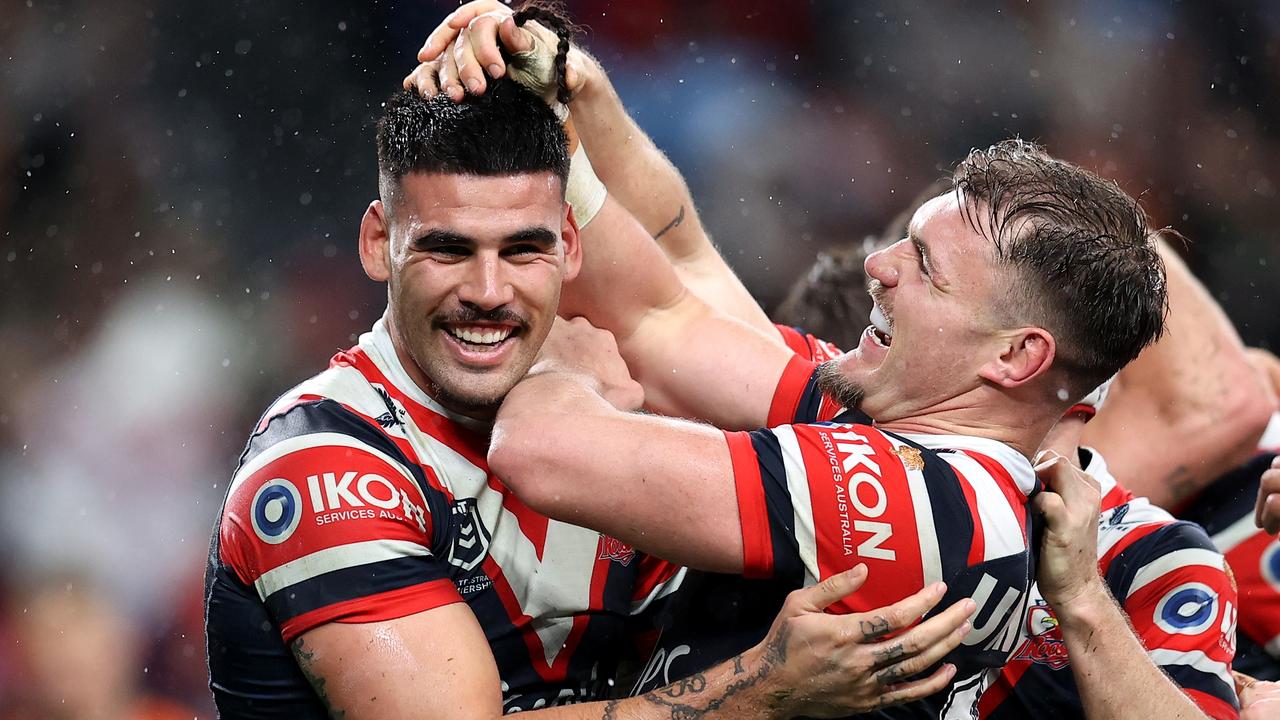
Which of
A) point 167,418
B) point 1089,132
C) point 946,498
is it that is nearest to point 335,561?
point 946,498

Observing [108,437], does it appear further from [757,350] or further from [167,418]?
[757,350]

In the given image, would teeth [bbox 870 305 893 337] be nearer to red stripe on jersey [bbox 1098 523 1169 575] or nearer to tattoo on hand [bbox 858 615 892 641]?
tattoo on hand [bbox 858 615 892 641]

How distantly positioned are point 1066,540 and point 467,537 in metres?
1.26

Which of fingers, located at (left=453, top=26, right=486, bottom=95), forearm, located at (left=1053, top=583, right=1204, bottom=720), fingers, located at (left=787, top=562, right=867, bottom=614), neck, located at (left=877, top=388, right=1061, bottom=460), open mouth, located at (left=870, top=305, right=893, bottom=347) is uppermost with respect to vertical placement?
fingers, located at (left=453, top=26, right=486, bottom=95)

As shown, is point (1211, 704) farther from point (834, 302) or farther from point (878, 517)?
point (834, 302)

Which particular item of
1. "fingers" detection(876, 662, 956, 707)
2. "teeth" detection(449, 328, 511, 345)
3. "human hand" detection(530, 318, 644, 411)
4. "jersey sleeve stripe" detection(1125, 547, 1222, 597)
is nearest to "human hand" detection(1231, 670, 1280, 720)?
"jersey sleeve stripe" detection(1125, 547, 1222, 597)

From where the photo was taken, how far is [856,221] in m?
7.52

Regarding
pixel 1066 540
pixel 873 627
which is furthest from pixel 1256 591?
pixel 873 627

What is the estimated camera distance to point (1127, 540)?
3.20m

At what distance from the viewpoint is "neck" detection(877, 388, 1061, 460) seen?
276cm

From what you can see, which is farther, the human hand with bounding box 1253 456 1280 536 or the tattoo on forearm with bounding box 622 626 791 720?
the human hand with bounding box 1253 456 1280 536

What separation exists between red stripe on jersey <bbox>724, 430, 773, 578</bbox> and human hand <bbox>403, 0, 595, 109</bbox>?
3.44ft

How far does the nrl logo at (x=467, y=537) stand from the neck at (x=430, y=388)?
192 millimetres

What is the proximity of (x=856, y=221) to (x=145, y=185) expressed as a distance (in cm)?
384
